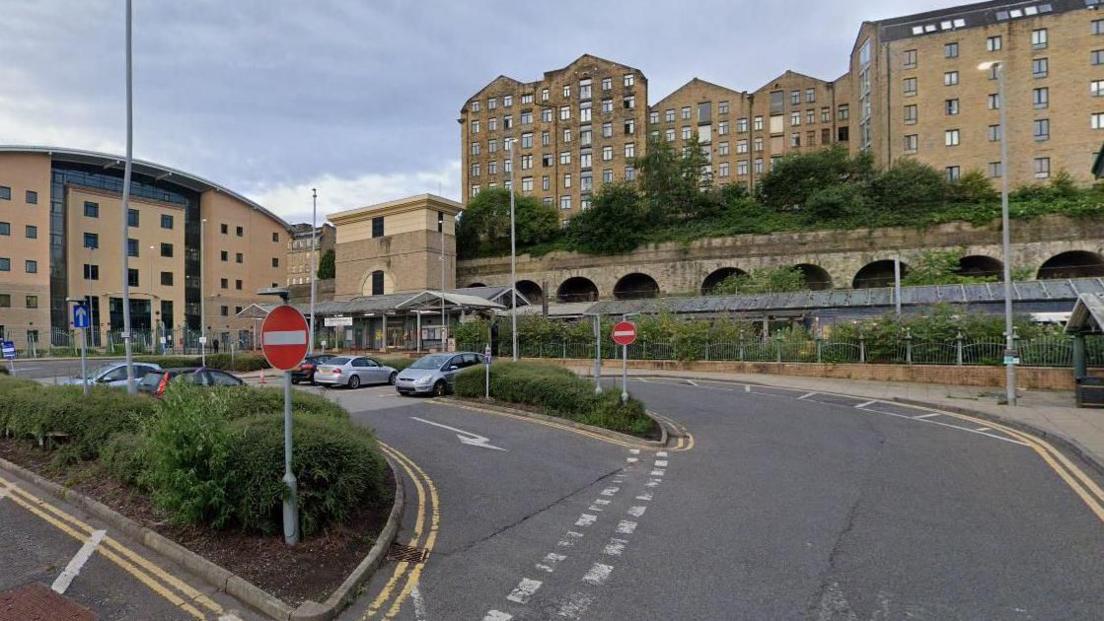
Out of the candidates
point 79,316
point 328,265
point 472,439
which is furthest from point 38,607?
point 328,265

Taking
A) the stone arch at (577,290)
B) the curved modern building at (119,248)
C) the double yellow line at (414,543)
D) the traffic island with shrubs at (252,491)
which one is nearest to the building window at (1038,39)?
the stone arch at (577,290)

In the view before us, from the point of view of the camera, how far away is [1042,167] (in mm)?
52844

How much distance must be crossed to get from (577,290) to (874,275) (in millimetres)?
27455

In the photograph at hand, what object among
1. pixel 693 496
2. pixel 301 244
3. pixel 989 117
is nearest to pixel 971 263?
pixel 989 117

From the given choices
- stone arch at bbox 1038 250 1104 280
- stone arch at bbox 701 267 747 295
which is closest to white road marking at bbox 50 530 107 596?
stone arch at bbox 701 267 747 295

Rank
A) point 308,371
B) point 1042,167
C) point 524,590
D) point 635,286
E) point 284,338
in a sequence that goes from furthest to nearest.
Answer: point 635,286
point 1042,167
point 308,371
point 284,338
point 524,590

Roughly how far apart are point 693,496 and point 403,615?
4474 millimetres

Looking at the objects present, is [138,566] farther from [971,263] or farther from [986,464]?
[971,263]

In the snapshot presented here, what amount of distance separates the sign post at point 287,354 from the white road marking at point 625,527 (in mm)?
3373

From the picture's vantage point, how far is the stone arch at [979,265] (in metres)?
44.2

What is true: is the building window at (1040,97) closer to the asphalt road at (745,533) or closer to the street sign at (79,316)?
the asphalt road at (745,533)

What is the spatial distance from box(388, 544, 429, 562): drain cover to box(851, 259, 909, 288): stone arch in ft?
162

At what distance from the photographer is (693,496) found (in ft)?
25.6

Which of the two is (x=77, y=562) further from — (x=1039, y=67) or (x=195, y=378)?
(x=1039, y=67)
